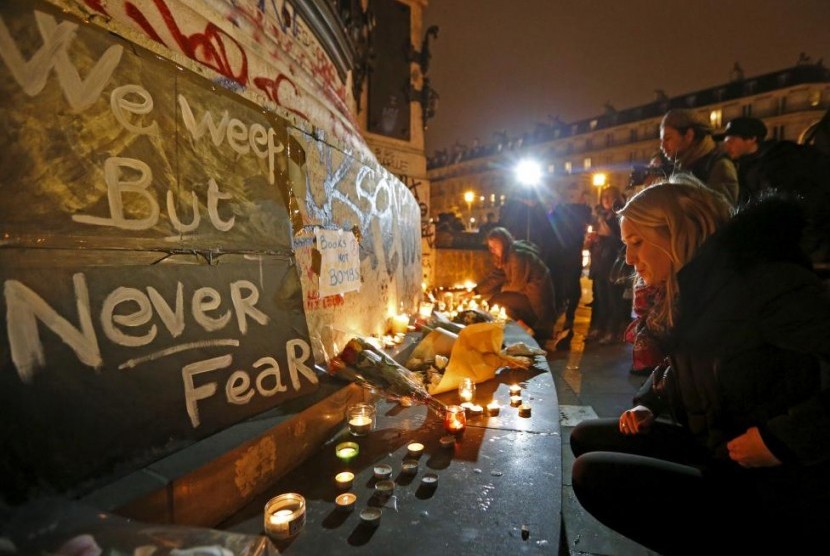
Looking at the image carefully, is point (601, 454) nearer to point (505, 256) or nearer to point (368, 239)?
point (368, 239)

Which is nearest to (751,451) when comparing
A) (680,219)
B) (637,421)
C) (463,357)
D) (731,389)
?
(731,389)

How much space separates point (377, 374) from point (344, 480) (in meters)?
1.08

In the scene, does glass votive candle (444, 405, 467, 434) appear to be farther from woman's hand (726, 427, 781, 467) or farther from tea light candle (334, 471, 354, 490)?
woman's hand (726, 427, 781, 467)

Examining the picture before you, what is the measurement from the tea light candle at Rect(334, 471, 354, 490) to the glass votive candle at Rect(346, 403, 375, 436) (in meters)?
0.51

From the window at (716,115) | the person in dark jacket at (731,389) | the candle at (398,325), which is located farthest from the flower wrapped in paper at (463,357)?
the window at (716,115)

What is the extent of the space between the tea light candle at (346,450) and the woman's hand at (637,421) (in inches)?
61.4

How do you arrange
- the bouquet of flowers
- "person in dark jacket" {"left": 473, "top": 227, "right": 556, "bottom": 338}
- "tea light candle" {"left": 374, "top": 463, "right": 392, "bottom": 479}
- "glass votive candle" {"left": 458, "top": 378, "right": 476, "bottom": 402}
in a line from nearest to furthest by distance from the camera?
"tea light candle" {"left": 374, "top": 463, "right": 392, "bottom": 479}, the bouquet of flowers, "glass votive candle" {"left": 458, "top": 378, "right": 476, "bottom": 402}, "person in dark jacket" {"left": 473, "top": 227, "right": 556, "bottom": 338}

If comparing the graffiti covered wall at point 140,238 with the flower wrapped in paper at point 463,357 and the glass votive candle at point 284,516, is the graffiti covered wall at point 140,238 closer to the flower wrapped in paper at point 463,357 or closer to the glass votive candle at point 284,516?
the glass votive candle at point 284,516

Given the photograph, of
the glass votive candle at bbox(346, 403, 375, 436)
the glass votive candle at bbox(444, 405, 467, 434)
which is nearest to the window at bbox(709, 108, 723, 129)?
the glass votive candle at bbox(444, 405, 467, 434)

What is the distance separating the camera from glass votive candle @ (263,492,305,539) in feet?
5.22

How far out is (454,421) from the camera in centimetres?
258

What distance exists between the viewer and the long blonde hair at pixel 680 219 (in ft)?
6.50

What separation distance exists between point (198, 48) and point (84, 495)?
237 centimetres

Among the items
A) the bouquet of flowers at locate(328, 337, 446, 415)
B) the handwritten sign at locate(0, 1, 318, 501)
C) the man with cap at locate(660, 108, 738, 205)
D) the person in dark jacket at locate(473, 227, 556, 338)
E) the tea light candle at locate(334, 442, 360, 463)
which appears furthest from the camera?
the person in dark jacket at locate(473, 227, 556, 338)
